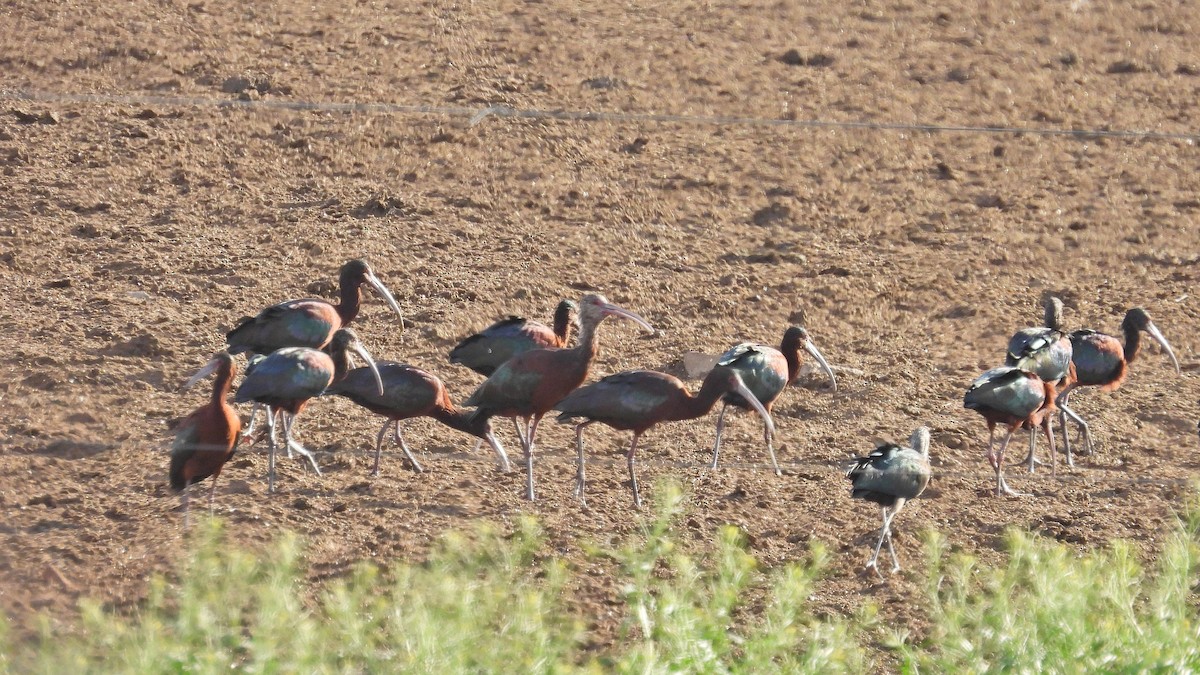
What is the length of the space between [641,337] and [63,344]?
160 inches

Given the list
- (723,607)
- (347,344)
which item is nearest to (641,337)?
(347,344)

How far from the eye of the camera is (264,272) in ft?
45.1

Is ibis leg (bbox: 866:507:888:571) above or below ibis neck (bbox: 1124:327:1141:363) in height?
above

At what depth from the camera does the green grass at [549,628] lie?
6242 millimetres

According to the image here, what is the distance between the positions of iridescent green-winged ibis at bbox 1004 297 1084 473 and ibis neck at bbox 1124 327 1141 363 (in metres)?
0.96

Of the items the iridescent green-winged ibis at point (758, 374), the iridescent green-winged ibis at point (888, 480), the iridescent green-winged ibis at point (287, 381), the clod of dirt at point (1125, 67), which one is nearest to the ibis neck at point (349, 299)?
the iridescent green-winged ibis at point (287, 381)

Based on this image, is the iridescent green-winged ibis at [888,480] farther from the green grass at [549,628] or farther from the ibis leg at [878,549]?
the green grass at [549,628]

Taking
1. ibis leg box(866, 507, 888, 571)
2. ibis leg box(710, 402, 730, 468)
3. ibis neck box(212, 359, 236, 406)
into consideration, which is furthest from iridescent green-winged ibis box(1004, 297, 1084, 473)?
ibis neck box(212, 359, 236, 406)

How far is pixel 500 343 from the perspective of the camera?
1133cm

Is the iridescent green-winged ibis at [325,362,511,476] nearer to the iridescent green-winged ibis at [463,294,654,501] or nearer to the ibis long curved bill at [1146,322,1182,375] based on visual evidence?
the iridescent green-winged ibis at [463,294,654,501]

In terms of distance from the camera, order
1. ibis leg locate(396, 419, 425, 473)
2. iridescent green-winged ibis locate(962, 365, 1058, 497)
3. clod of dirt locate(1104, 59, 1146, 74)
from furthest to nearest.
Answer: clod of dirt locate(1104, 59, 1146, 74) → iridescent green-winged ibis locate(962, 365, 1058, 497) → ibis leg locate(396, 419, 425, 473)

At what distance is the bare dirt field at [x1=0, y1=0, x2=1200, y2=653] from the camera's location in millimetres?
10211

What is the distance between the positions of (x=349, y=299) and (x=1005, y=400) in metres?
4.25

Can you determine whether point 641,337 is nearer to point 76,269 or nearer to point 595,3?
point 76,269
